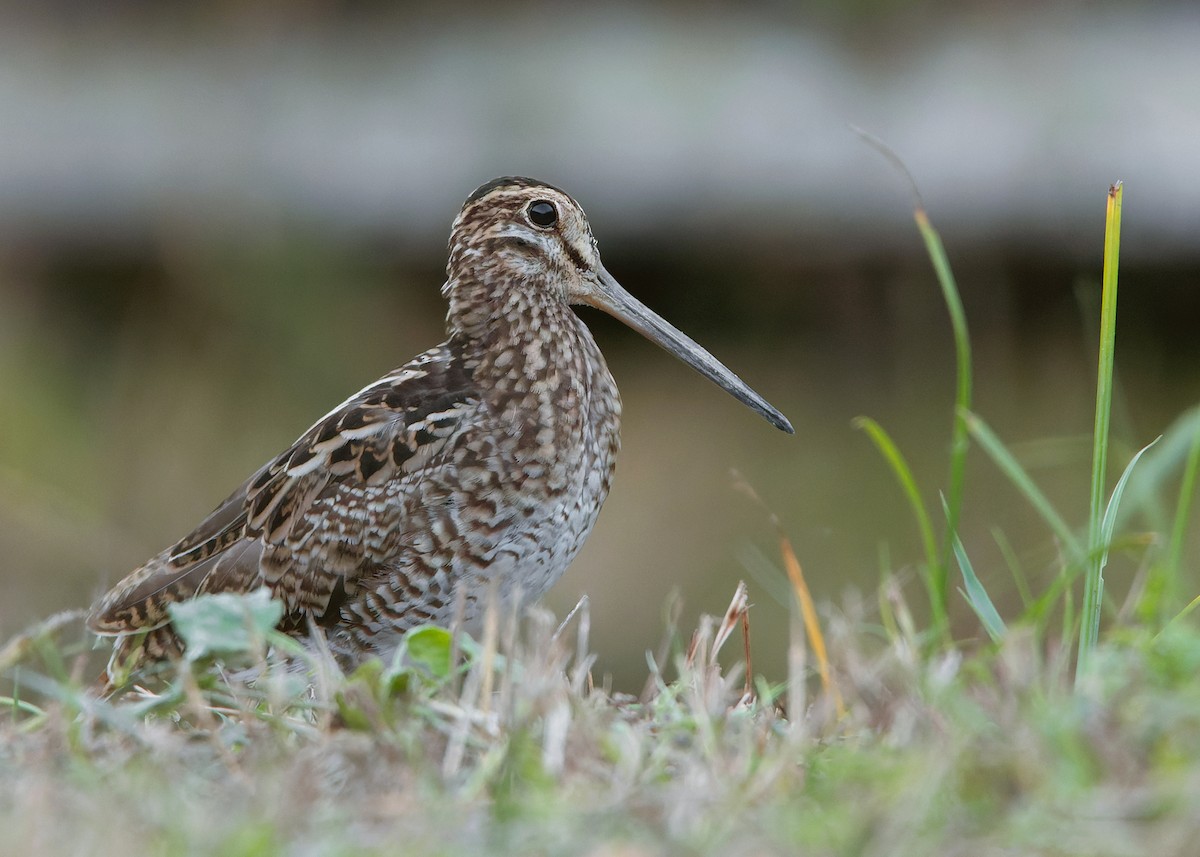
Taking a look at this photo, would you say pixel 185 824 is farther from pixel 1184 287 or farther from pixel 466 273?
pixel 1184 287

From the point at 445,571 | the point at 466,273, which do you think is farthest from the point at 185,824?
the point at 466,273

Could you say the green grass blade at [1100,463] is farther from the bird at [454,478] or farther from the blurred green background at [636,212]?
the blurred green background at [636,212]

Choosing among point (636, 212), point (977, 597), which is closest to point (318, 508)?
point (977, 597)

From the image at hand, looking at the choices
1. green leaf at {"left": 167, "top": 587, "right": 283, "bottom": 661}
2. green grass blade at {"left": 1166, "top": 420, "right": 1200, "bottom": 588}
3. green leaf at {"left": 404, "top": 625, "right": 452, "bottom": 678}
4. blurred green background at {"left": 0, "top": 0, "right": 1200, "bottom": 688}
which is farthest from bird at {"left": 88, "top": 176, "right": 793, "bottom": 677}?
blurred green background at {"left": 0, "top": 0, "right": 1200, "bottom": 688}

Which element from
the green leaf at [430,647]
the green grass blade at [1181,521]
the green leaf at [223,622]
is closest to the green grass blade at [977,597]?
the green grass blade at [1181,521]

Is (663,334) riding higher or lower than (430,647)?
higher

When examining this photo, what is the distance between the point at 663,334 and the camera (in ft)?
10.0

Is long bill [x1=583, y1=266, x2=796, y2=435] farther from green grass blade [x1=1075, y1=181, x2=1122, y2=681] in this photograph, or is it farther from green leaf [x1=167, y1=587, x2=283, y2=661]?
green leaf [x1=167, y1=587, x2=283, y2=661]

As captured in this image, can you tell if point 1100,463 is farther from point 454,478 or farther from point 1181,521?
point 454,478

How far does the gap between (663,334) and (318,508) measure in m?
0.75

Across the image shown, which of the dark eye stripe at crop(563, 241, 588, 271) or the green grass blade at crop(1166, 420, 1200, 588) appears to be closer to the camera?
the green grass blade at crop(1166, 420, 1200, 588)

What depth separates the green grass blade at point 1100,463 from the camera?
1.95 meters

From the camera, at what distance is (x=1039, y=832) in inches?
53.3

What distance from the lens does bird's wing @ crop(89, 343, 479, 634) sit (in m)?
2.73
